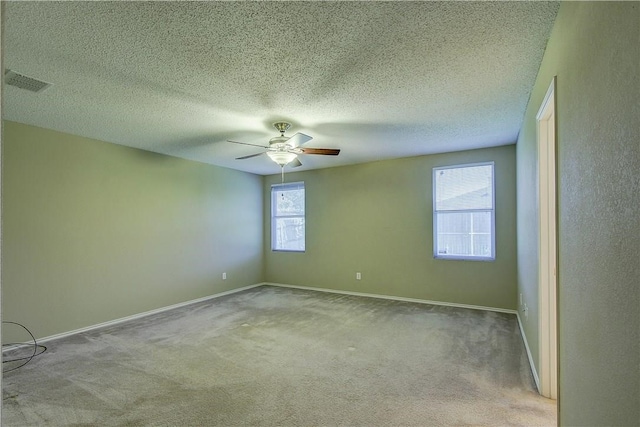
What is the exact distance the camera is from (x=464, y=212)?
16.2ft

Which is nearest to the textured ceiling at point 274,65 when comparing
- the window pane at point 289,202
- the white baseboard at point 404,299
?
the white baseboard at point 404,299

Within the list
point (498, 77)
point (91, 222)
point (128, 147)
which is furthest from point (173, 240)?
point (498, 77)

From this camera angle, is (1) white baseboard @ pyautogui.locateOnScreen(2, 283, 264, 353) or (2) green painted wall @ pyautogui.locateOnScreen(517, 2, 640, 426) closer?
(2) green painted wall @ pyautogui.locateOnScreen(517, 2, 640, 426)

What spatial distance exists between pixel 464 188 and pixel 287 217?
3.49 metres

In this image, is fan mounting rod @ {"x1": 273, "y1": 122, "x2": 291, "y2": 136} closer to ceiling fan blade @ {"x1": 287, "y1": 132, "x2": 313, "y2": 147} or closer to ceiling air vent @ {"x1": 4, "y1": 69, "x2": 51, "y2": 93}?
ceiling fan blade @ {"x1": 287, "y1": 132, "x2": 313, "y2": 147}

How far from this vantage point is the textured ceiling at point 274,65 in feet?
5.74

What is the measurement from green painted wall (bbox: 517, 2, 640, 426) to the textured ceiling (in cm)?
60

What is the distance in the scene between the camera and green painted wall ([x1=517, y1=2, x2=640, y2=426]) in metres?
0.92

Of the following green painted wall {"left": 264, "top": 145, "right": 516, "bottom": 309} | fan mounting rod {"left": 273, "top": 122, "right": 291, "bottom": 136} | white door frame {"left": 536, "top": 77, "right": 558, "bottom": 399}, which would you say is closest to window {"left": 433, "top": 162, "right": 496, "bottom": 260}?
green painted wall {"left": 264, "top": 145, "right": 516, "bottom": 309}

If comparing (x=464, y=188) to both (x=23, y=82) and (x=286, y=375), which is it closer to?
(x=286, y=375)

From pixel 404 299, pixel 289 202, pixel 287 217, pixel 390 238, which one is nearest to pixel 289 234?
pixel 287 217

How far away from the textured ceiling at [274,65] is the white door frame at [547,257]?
581 mm

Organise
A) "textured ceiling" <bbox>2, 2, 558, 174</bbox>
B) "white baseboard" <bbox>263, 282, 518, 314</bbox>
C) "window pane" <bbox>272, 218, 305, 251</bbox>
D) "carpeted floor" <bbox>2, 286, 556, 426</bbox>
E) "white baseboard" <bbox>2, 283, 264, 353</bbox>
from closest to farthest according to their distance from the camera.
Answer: "textured ceiling" <bbox>2, 2, 558, 174</bbox>, "carpeted floor" <bbox>2, 286, 556, 426</bbox>, "white baseboard" <bbox>2, 283, 264, 353</bbox>, "white baseboard" <bbox>263, 282, 518, 314</bbox>, "window pane" <bbox>272, 218, 305, 251</bbox>

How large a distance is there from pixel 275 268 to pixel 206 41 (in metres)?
5.36
